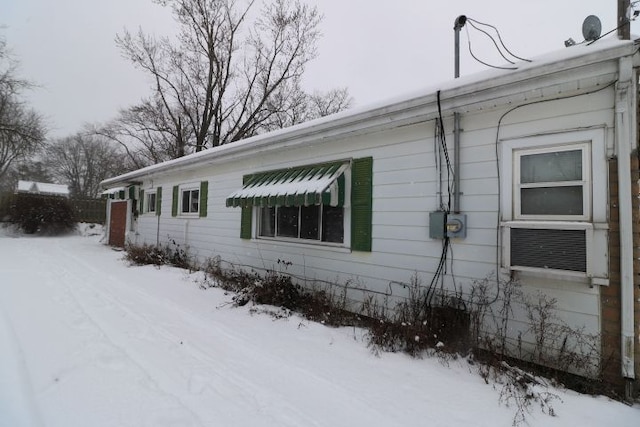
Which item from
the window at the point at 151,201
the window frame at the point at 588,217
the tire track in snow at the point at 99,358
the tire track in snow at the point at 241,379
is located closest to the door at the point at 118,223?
the window at the point at 151,201

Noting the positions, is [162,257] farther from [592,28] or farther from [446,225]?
[592,28]

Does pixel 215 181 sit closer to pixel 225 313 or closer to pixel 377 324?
pixel 225 313

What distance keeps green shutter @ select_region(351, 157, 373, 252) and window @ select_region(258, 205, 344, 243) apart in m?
0.35

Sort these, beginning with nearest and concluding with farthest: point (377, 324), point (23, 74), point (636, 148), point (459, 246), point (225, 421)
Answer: point (225, 421)
point (636, 148)
point (459, 246)
point (377, 324)
point (23, 74)

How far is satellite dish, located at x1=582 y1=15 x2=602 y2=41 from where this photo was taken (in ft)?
11.9

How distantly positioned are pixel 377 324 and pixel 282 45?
69.0 ft

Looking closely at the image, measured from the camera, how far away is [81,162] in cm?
4444

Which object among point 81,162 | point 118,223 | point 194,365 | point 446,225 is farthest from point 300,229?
point 81,162

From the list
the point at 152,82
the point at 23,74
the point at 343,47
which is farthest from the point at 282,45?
the point at 23,74

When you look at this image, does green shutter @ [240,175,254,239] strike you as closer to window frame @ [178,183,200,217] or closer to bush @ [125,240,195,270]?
window frame @ [178,183,200,217]

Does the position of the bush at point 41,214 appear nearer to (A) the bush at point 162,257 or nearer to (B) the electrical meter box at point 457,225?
(A) the bush at point 162,257

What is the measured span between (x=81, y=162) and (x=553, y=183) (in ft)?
177

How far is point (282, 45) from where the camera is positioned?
69.5 ft

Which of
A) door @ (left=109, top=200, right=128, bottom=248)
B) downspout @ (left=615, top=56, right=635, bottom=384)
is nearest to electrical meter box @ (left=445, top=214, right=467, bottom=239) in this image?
downspout @ (left=615, top=56, right=635, bottom=384)
